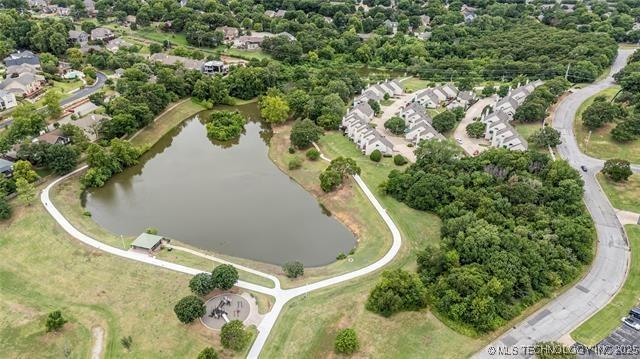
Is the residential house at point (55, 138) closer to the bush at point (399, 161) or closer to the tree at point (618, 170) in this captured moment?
the bush at point (399, 161)

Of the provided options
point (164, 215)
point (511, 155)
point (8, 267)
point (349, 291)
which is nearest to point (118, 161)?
point (164, 215)

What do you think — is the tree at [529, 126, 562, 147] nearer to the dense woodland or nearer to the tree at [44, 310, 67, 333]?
the dense woodland

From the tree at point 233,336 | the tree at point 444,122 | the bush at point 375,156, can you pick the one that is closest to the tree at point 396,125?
the tree at point 444,122

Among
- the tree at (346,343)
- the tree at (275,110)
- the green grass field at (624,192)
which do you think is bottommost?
the tree at (275,110)

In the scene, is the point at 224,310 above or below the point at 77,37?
above

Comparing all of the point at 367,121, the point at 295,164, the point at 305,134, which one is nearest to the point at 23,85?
the point at 305,134

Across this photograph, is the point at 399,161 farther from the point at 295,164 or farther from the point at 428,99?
the point at 428,99
